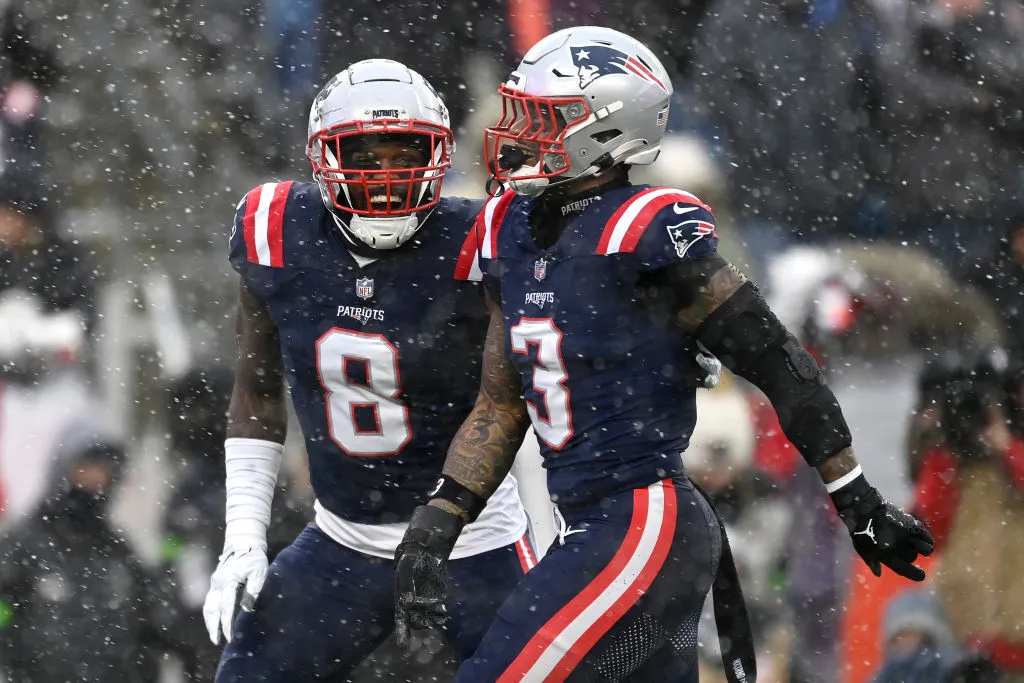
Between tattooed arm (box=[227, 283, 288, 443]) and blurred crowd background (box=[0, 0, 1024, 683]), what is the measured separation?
4.06 feet

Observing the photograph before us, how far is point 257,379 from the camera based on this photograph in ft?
9.87

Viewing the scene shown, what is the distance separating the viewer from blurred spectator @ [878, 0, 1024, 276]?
15.0 ft

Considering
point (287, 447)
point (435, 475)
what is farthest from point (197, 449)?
point (435, 475)

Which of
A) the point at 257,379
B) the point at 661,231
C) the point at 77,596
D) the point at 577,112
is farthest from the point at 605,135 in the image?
the point at 77,596

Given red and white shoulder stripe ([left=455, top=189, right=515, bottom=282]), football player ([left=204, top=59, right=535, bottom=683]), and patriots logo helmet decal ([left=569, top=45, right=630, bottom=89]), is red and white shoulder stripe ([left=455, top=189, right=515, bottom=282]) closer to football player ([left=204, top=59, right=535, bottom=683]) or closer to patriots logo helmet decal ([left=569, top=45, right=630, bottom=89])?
football player ([left=204, top=59, right=535, bottom=683])

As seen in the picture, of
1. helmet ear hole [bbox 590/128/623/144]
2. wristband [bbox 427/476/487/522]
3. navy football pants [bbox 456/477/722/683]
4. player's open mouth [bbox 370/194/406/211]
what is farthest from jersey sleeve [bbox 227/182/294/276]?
navy football pants [bbox 456/477/722/683]

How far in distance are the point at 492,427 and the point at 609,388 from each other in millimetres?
307

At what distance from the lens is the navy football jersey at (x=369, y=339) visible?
2.80 meters

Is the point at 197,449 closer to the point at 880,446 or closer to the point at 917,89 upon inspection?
the point at 880,446

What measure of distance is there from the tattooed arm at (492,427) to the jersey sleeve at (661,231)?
339 mm

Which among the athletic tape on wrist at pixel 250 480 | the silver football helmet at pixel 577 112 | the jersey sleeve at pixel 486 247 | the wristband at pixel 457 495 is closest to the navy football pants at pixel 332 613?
the athletic tape on wrist at pixel 250 480

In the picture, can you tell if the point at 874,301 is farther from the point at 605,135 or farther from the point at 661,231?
the point at 661,231

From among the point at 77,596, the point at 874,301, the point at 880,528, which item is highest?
the point at 880,528

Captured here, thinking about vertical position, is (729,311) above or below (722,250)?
above
